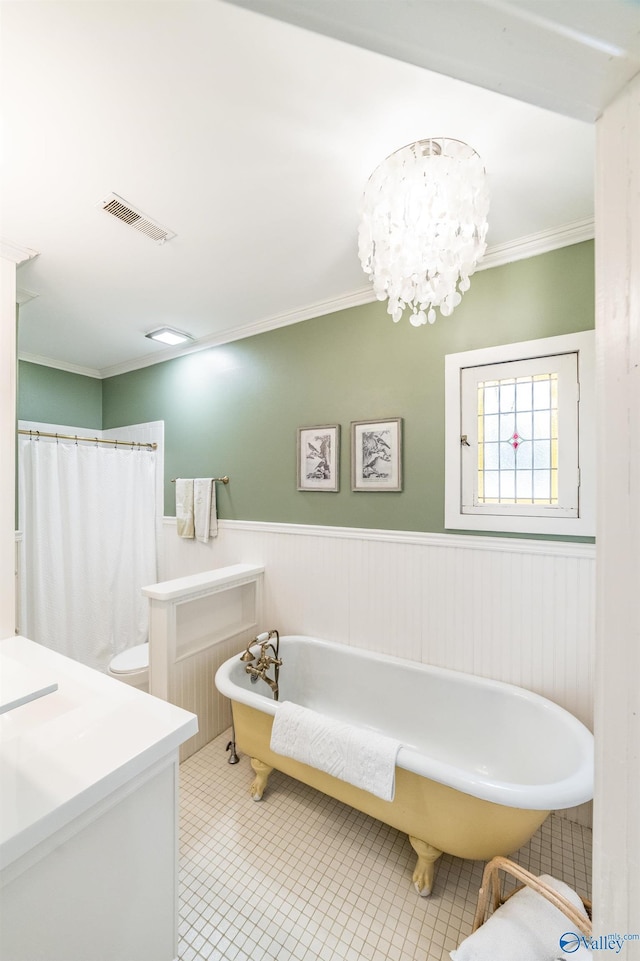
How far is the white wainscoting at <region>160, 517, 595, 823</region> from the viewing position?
164 cm

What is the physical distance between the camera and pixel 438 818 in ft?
4.25

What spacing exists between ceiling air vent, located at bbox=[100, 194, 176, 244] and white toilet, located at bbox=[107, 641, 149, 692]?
2.27 metres

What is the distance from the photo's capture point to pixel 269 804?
172 centimetres

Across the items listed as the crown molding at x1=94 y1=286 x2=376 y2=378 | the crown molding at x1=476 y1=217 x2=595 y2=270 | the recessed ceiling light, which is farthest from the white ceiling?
the recessed ceiling light

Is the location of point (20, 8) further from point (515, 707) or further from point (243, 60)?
point (515, 707)

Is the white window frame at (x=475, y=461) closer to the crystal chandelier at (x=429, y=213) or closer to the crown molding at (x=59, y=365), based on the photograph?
the crystal chandelier at (x=429, y=213)

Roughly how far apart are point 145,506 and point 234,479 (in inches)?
35.0

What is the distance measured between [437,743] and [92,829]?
1529mm

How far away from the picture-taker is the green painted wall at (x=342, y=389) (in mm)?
1751

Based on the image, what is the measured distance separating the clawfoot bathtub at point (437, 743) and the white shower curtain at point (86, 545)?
1.41 metres

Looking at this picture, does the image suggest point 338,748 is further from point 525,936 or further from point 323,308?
point 323,308

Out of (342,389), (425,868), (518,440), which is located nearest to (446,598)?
(518,440)

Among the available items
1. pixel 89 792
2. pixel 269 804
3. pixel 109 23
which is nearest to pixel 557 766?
pixel 269 804

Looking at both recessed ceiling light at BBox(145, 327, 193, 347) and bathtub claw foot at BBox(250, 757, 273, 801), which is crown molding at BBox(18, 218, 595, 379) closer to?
recessed ceiling light at BBox(145, 327, 193, 347)
